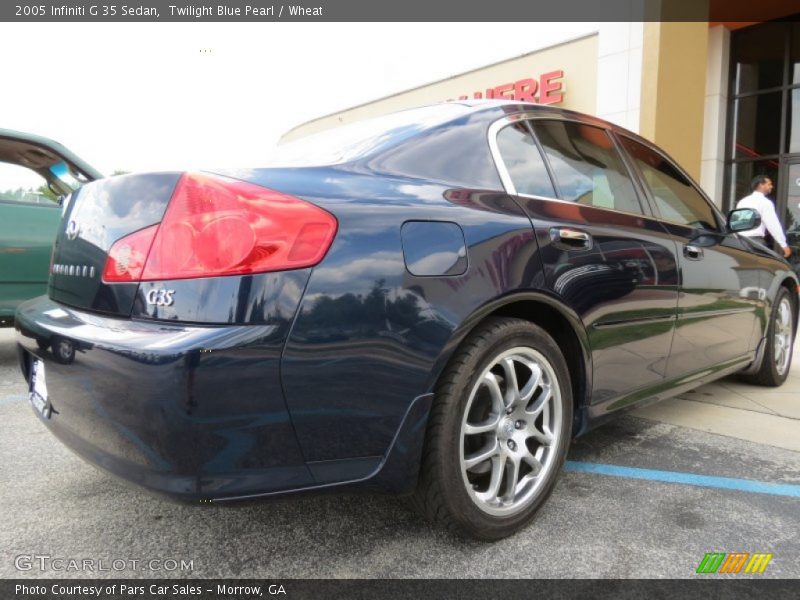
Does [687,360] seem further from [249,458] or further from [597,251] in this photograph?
[249,458]

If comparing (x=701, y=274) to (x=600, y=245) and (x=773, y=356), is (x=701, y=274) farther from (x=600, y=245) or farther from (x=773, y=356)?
(x=773, y=356)

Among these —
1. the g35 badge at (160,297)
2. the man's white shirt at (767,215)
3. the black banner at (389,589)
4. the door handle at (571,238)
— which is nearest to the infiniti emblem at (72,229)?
the g35 badge at (160,297)

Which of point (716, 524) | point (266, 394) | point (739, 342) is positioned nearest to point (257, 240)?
point (266, 394)

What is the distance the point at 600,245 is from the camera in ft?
7.39

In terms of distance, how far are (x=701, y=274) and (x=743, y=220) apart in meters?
0.73

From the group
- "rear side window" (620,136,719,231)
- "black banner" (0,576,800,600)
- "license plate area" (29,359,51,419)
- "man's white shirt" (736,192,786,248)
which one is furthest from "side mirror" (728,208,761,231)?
"man's white shirt" (736,192,786,248)

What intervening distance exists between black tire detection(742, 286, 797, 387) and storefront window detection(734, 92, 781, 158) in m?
8.19

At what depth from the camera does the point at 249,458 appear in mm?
1454

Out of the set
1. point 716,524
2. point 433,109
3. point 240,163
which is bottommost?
point 716,524

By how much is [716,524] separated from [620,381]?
595 mm

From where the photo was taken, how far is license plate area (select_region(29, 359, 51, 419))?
1.84 metres

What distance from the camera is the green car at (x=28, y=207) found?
13.4 feet

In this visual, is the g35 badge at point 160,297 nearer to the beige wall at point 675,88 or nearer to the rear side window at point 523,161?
the rear side window at point 523,161

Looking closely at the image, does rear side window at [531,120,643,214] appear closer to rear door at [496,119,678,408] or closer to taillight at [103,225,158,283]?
rear door at [496,119,678,408]
